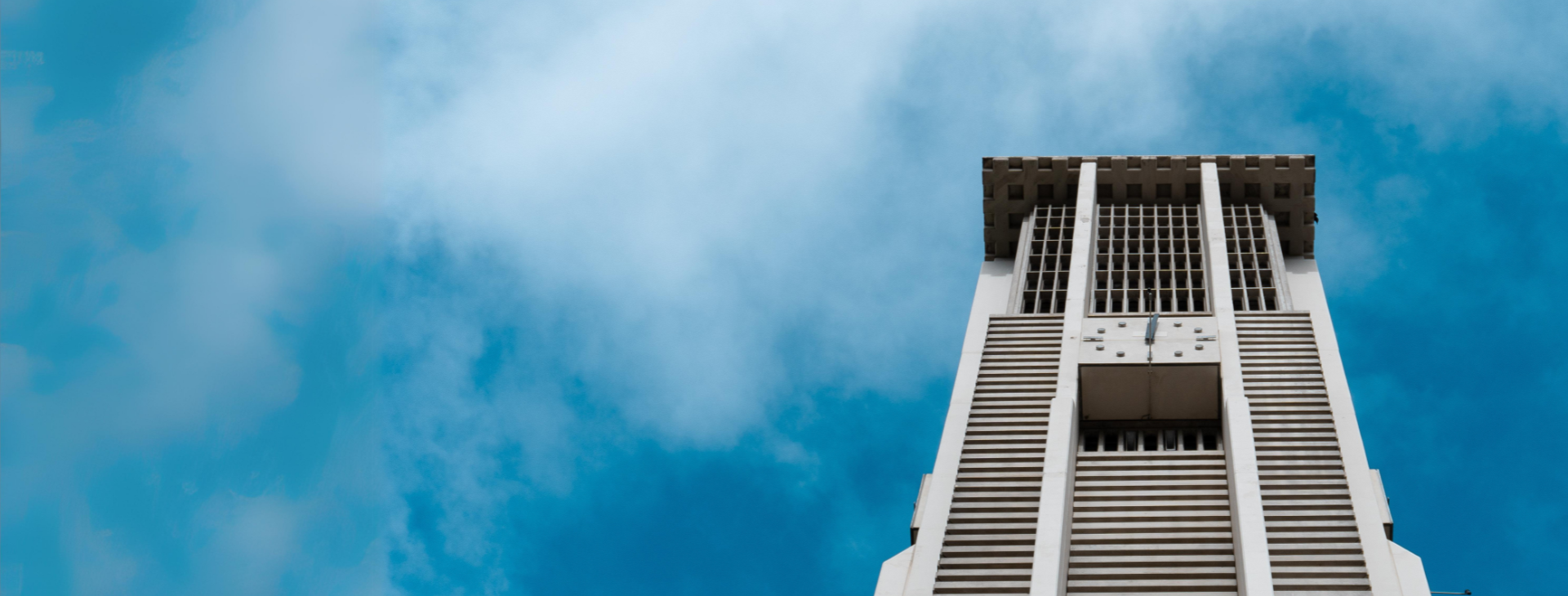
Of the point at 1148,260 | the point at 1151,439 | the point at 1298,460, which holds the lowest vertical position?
the point at 1298,460

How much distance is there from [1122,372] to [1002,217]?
53.3ft

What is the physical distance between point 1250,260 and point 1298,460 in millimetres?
13827

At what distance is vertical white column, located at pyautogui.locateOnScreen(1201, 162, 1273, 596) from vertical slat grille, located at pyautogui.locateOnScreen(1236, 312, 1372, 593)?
0.46 meters

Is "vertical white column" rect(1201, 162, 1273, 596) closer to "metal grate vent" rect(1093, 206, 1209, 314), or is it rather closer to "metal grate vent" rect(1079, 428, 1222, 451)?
"metal grate vent" rect(1093, 206, 1209, 314)

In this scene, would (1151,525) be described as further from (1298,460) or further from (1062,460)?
(1298,460)

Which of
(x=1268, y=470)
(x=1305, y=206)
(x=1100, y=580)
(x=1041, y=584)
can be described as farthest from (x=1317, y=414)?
(x=1305, y=206)

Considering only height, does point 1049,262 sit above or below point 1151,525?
above

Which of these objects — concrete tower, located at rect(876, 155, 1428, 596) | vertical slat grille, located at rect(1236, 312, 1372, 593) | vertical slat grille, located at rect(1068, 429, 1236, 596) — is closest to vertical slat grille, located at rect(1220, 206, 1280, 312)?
concrete tower, located at rect(876, 155, 1428, 596)

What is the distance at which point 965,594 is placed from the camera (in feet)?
99.3

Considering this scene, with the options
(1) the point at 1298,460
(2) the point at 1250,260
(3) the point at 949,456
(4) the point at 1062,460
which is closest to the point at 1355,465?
(1) the point at 1298,460

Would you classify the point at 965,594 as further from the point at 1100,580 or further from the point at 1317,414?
the point at 1317,414

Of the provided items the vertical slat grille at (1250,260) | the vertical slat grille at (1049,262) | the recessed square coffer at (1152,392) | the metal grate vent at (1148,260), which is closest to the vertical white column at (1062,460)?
the recessed square coffer at (1152,392)

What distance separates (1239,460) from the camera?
31.8 m

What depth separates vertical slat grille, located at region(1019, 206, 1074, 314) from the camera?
4412cm
